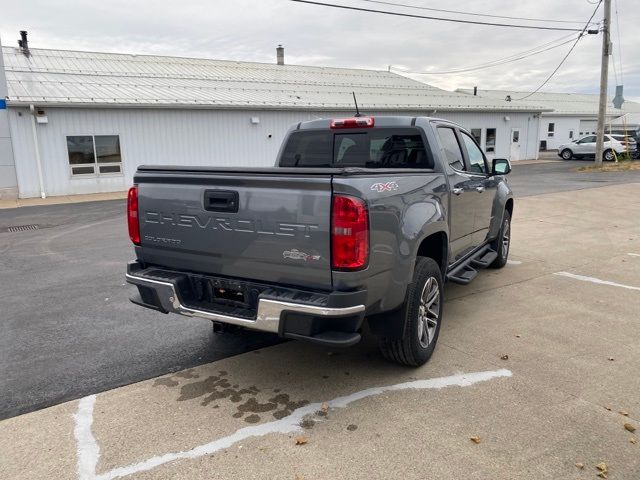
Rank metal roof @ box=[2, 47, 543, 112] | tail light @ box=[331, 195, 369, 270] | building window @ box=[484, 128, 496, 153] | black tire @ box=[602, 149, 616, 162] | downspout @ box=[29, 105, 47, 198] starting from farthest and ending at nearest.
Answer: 1. building window @ box=[484, 128, 496, 153]
2. black tire @ box=[602, 149, 616, 162]
3. metal roof @ box=[2, 47, 543, 112]
4. downspout @ box=[29, 105, 47, 198]
5. tail light @ box=[331, 195, 369, 270]

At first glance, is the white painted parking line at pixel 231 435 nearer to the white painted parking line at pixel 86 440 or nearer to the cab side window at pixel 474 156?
the white painted parking line at pixel 86 440

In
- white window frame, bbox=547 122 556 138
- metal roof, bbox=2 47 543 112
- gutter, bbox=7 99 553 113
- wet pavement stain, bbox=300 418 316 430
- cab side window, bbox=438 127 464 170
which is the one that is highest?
metal roof, bbox=2 47 543 112

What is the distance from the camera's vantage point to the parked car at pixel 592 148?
29.0 meters

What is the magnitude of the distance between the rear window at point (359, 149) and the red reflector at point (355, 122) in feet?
0.35

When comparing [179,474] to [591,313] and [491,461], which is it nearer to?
[491,461]

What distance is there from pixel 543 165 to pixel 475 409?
27.7 meters

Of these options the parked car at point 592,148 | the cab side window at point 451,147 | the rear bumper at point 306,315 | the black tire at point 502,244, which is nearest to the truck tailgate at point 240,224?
the rear bumper at point 306,315

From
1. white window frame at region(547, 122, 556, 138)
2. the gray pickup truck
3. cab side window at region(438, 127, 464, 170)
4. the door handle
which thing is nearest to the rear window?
the gray pickup truck

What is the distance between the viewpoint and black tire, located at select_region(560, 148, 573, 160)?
105ft

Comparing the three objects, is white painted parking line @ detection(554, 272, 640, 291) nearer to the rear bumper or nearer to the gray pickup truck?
the gray pickup truck

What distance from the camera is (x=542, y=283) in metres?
6.26

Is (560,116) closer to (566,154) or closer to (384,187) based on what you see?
(566,154)

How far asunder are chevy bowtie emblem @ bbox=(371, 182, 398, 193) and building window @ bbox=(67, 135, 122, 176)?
16.8 m

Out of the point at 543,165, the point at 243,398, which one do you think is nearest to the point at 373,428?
the point at 243,398
